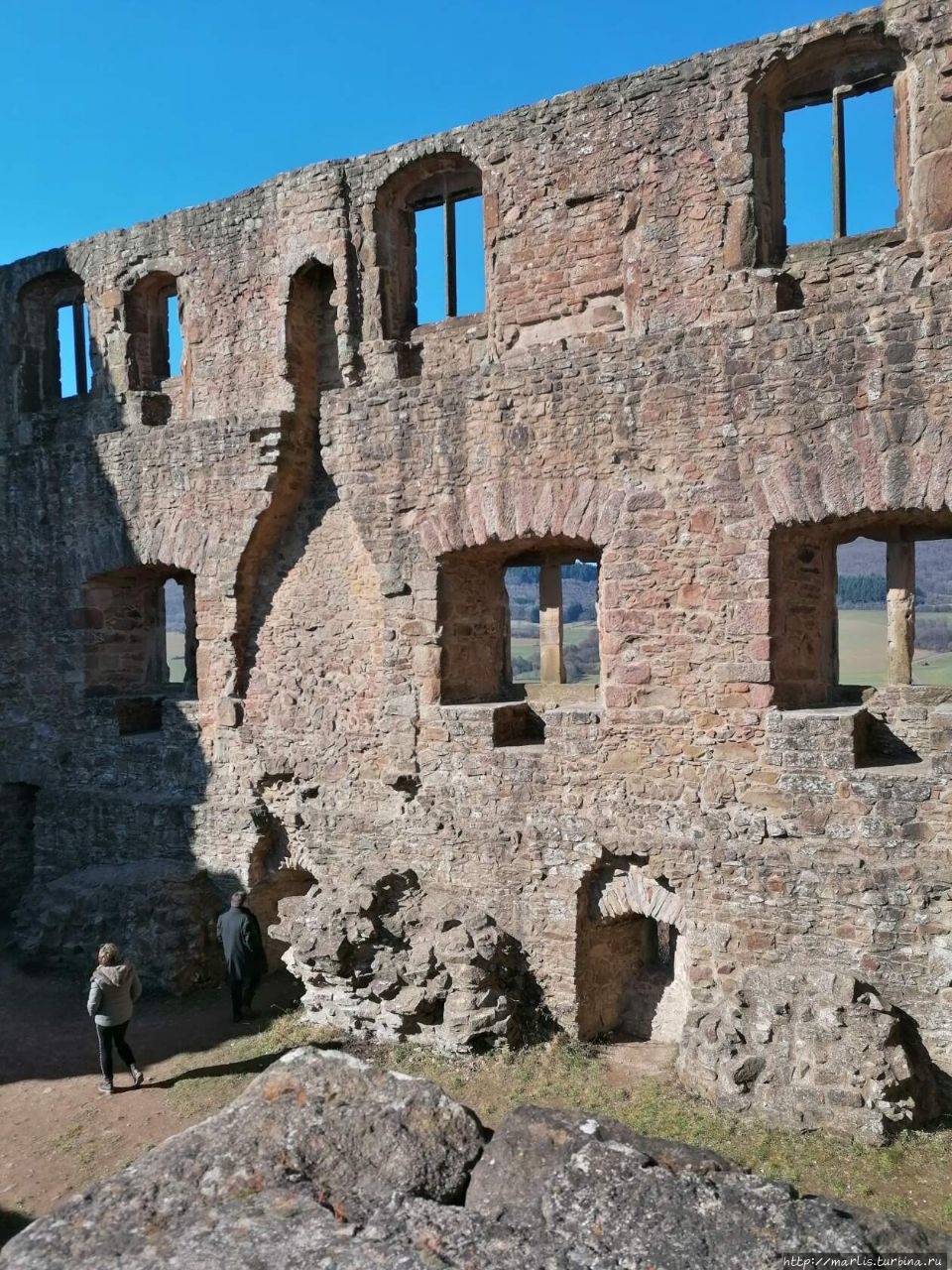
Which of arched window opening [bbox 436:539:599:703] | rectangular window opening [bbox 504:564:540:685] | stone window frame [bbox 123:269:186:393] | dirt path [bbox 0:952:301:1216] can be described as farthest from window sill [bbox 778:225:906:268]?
rectangular window opening [bbox 504:564:540:685]

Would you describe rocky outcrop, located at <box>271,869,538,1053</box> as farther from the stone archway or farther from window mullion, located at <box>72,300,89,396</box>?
window mullion, located at <box>72,300,89,396</box>

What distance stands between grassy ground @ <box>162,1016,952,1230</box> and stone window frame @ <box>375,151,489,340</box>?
6.56 meters

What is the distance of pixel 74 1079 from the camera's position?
7.61m

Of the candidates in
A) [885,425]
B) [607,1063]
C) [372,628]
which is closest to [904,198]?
[885,425]

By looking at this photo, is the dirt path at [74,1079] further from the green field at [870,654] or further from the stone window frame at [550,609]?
the green field at [870,654]

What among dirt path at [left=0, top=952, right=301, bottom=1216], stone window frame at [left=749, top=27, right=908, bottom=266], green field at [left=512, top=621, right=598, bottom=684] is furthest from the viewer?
green field at [left=512, top=621, right=598, bottom=684]

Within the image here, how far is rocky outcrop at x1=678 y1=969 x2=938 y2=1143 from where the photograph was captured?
605 centimetres

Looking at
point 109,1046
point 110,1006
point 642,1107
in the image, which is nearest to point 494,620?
point 642,1107

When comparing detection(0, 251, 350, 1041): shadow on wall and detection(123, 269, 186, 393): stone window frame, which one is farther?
detection(123, 269, 186, 393): stone window frame

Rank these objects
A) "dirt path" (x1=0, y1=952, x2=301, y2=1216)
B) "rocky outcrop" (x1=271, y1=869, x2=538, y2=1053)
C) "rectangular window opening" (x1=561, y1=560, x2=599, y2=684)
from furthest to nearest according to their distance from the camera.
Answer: "rectangular window opening" (x1=561, y1=560, x2=599, y2=684) < "rocky outcrop" (x1=271, y1=869, x2=538, y2=1053) < "dirt path" (x1=0, y1=952, x2=301, y2=1216)

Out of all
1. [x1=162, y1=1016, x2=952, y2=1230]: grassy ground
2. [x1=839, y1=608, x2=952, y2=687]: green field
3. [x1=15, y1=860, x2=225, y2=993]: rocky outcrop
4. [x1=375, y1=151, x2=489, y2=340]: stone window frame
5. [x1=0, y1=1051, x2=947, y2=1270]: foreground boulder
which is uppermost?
[x1=375, y1=151, x2=489, y2=340]: stone window frame

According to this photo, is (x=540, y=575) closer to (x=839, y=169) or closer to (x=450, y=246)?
(x=450, y=246)

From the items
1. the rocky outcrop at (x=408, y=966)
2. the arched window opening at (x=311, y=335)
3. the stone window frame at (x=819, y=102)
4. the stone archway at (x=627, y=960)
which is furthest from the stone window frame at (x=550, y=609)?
the stone window frame at (x=819, y=102)

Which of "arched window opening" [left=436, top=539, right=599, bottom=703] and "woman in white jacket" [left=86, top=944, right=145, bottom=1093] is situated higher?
"arched window opening" [left=436, top=539, right=599, bottom=703]
